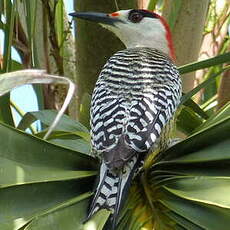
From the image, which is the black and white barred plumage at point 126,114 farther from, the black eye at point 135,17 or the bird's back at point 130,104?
the black eye at point 135,17

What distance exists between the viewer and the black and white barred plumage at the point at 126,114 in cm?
182

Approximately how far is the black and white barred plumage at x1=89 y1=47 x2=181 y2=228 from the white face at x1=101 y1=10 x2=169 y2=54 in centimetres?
53

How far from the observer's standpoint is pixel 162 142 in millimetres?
2400

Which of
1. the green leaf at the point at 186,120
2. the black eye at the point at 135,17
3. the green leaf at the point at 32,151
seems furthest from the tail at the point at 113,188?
the black eye at the point at 135,17

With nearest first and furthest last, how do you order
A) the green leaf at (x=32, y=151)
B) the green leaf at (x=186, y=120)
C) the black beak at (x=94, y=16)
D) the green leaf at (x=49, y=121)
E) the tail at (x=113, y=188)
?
1. the green leaf at (x=32, y=151)
2. the tail at (x=113, y=188)
3. the green leaf at (x=49, y=121)
4. the green leaf at (x=186, y=120)
5. the black beak at (x=94, y=16)

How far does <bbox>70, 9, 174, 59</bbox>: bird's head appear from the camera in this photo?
10.3ft

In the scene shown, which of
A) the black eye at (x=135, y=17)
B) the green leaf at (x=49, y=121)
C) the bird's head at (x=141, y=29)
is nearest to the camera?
the green leaf at (x=49, y=121)

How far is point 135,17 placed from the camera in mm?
3369

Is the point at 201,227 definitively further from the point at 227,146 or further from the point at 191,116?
the point at 191,116

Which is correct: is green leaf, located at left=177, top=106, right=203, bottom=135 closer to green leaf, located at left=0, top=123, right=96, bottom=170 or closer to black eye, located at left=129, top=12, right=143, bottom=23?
green leaf, located at left=0, top=123, right=96, bottom=170

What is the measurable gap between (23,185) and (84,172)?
0.31 m

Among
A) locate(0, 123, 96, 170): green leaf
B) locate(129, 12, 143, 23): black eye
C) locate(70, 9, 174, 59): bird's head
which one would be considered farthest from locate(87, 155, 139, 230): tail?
locate(129, 12, 143, 23): black eye

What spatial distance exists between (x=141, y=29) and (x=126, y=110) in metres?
1.56

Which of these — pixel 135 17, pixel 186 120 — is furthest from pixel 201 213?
pixel 135 17
